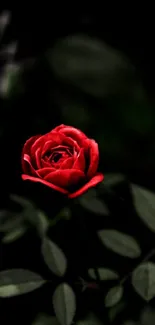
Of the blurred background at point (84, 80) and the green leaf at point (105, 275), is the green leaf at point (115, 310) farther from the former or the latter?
the blurred background at point (84, 80)

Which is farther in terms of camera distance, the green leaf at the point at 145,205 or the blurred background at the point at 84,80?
the blurred background at the point at 84,80

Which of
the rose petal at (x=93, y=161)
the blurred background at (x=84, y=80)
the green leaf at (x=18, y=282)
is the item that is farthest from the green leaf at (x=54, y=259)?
the blurred background at (x=84, y=80)

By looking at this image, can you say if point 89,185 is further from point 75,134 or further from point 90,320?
point 90,320

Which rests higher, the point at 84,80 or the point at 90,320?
the point at 84,80

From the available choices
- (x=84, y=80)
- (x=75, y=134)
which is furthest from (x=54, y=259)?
(x=84, y=80)

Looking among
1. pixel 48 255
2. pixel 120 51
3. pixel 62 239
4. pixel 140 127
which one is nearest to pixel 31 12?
pixel 120 51

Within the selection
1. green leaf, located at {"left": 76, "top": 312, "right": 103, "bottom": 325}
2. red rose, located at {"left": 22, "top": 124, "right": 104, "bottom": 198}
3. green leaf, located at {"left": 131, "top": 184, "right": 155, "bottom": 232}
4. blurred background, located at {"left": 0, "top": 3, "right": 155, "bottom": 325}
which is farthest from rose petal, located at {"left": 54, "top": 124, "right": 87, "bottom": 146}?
blurred background, located at {"left": 0, "top": 3, "right": 155, "bottom": 325}

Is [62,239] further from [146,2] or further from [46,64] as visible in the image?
[146,2]
